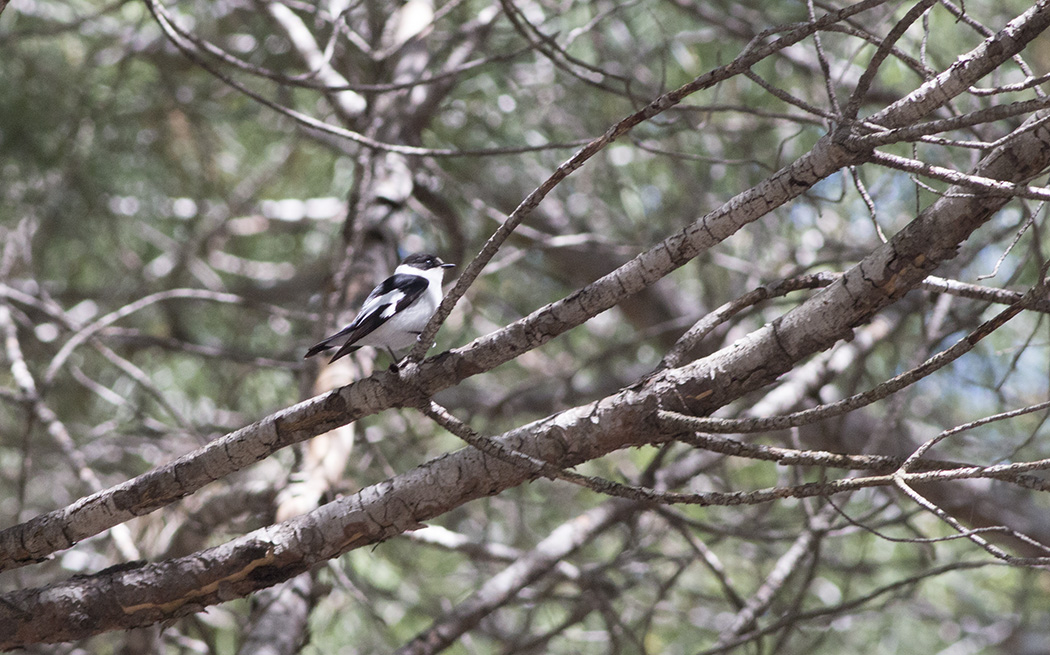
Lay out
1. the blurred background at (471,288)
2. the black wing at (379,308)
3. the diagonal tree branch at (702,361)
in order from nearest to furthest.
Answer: the diagonal tree branch at (702,361), the black wing at (379,308), the blurred background at (471,288)

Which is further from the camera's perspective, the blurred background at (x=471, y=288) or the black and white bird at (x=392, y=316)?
the blurred background at (x=471, y=288)

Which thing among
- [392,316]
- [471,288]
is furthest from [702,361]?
[471,288]

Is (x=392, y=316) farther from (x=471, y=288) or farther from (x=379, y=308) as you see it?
(x=471, y=288)

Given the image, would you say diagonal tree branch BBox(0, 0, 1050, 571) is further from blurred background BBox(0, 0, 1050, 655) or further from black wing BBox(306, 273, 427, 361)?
blurred background BBox(0, 0, 1050, 655)

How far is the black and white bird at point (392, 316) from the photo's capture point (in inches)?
123

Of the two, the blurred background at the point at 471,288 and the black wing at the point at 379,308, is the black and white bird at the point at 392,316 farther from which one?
the blurred background at the point at 471,288

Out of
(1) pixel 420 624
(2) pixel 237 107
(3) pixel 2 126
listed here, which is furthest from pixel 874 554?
(3) pixel 2 126

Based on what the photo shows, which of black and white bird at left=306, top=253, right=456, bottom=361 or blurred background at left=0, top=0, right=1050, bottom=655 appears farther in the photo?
blurred background at left=0, top=0, right=1050, bottom=655

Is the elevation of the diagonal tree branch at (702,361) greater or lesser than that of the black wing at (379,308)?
lesser

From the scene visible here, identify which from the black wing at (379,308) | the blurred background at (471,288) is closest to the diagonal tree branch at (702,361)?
the black wing at (379,308)

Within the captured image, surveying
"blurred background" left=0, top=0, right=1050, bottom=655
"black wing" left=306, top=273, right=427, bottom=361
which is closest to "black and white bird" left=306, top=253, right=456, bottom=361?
"black wing" left=306, top=273, right=427, bottom=361

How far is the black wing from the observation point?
310cm

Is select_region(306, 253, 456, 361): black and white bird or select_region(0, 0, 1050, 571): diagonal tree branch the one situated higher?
select_region(306, 253, 456, 361): black and white bird

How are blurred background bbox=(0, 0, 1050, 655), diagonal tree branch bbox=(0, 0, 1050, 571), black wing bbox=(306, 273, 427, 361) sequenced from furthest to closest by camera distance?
blurred background bbox=(0, 0, 1050, 655) < black wing bbox=(306, 273, 427, 361) < diagonal tree branch bbox=(0, 0, 1050, 571)
